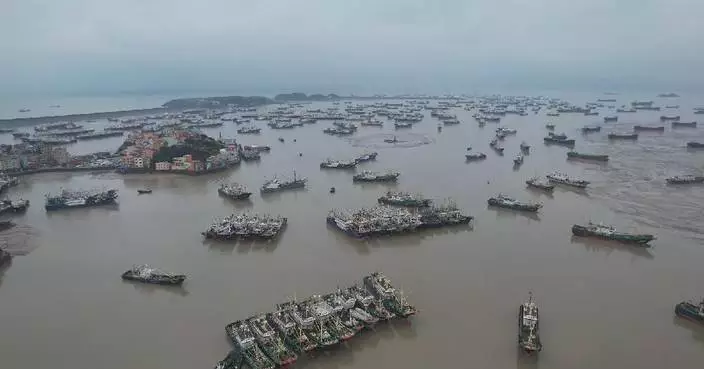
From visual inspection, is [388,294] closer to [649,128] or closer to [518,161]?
[518,161]

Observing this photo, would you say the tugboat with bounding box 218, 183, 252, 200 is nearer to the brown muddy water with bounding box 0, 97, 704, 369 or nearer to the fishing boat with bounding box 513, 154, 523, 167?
the brown muddy water with bounding box 0, 97, 704, 369

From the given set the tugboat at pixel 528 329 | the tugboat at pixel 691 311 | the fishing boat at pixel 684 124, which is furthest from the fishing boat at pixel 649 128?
the tugboat at pixel 528 329

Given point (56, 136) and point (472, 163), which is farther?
point (56, 136)

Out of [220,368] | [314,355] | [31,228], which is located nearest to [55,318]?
[220,368]

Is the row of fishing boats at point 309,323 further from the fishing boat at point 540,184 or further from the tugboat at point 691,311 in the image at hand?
the fishing boat at point 540,184

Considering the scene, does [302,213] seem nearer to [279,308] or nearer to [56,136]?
[279,308]

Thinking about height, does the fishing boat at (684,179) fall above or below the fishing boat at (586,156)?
below

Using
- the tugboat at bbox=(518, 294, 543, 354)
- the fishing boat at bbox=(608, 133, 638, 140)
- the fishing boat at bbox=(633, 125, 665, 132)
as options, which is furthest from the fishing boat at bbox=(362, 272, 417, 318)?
the fishing boat at bbox=(633, 125, 665, 132)
